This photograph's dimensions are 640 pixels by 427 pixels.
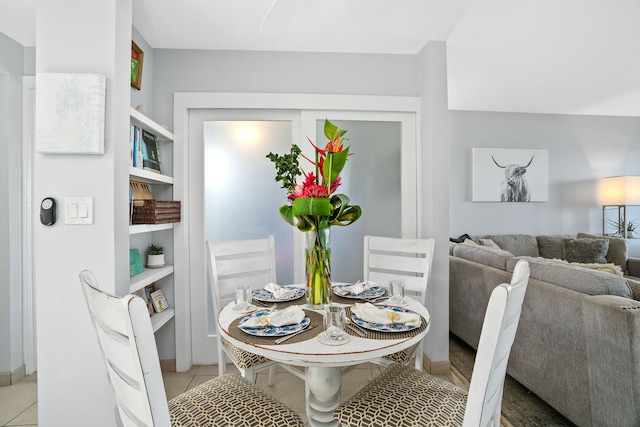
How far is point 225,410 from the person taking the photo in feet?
3.76

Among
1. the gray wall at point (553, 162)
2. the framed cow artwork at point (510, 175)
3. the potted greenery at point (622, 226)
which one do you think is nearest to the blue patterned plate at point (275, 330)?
the gray wall at point (553, 162)

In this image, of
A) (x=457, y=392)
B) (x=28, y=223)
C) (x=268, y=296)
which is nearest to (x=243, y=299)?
(x=268, y=296)

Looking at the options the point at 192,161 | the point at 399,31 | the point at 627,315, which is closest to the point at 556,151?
the point at 399,31

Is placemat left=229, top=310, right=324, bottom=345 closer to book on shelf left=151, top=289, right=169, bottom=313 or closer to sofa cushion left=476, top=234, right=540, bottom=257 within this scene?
book on shelf left=151, top=289, right=169, bottom=313

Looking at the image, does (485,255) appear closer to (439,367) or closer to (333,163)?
(439,367)

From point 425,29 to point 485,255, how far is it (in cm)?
175

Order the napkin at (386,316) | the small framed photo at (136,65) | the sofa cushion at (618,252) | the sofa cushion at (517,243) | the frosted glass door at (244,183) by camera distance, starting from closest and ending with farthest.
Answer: the napkin at (386,316) → the small framed photo at (136,65) → the frosted glass door at (244,183) → the sofa cushion at (618,252) → the sofa cushion at (517,243)

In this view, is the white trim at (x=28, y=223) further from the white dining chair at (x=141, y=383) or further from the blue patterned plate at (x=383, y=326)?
the blue patterned plate at (x=383, y=326)

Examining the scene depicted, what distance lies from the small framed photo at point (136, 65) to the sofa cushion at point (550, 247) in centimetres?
482

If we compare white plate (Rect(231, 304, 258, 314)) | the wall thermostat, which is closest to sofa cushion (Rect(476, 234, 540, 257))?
white plate (Rect(231, 304, 258, 314))

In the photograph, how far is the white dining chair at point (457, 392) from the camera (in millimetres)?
795

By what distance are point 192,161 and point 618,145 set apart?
5860 mm

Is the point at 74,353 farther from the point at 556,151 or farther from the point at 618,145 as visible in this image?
the point at 618,145

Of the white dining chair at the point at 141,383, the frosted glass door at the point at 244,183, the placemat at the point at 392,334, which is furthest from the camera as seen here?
the frosted glass door at the point at 244,183
